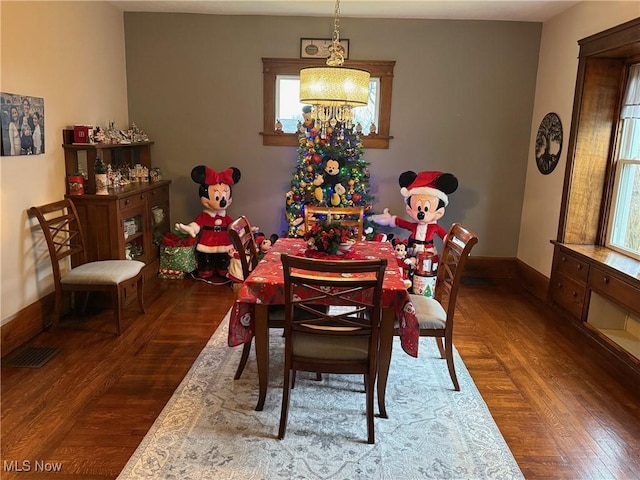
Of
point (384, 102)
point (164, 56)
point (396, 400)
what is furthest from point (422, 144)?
point (396, 400)

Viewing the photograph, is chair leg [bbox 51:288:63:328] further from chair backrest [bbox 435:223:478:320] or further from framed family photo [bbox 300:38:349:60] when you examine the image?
framed family photo [bbox 300:38:349:60]

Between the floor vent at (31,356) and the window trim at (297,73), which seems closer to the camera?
the floor vent at (31,356)

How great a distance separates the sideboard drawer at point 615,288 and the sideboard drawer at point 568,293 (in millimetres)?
169

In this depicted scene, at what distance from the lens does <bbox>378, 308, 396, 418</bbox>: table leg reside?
2.58m

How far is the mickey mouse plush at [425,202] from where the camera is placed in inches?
190

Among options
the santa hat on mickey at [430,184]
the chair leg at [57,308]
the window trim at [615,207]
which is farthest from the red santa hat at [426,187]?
the chair leg at [57,308]

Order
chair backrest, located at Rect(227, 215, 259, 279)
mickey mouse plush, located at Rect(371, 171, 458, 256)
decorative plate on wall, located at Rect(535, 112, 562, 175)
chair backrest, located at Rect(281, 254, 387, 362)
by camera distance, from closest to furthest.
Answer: chair backrest, located at Rect(281, 254, 387, 362)
chair backrest, located at Rect(227, 215, 259, 279)
decorative plate on wall, located at Rect(535, 112, 562, 175)
mickey mouse plush, located at Rect(371, 171, 458, 256)

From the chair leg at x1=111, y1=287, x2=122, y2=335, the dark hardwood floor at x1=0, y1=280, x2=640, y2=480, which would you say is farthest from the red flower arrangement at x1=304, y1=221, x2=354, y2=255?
the chair leg at x1=111, y1=287, x2=122, y2=335

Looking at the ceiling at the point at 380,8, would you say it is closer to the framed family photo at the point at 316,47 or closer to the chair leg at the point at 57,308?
the framed family photo at the point at 316,47

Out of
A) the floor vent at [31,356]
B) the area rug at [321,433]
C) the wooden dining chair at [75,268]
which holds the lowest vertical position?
the area rug at [321,433]

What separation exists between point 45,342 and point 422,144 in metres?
4.00

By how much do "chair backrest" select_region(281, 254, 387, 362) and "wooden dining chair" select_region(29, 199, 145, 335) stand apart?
1787 millimetres

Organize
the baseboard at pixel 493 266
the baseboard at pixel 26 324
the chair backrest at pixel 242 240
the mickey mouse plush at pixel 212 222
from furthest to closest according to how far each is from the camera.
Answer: the baseboard at pixel 493 266, the mickey mouse plush at pixel 212 222, the baseboard at pixel 26 324, the chair backrest at pixel 242 240

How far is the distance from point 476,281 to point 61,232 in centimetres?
409
